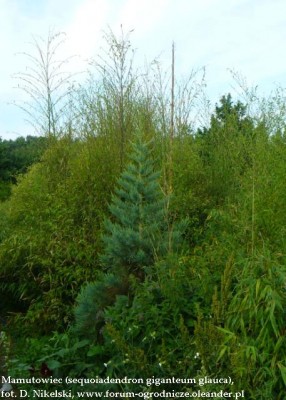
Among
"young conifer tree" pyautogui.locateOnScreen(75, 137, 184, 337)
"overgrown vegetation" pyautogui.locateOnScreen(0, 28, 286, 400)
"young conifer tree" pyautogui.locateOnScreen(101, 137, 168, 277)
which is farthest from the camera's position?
"young conifer tree" pyautogui.locateOnScreen(101, 137, 168, 277)

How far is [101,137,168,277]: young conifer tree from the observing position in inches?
204

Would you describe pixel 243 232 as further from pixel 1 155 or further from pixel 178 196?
pixel 1 155

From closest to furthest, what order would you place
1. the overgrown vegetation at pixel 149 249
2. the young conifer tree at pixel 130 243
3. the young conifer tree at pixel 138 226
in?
1. the overgrown vegetation at pixel 149 249
2. the young conifer tree at pixel 130 243
3. the young conifer tree at pixel 138 226

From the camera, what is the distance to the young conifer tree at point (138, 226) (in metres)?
5.18

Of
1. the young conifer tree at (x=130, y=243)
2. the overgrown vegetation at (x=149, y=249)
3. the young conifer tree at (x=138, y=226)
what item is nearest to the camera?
the overgrown vegetation at (x=149, y=249)

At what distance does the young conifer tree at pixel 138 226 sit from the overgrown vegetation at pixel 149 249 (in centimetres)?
1

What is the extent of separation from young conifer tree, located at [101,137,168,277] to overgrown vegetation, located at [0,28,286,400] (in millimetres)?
13

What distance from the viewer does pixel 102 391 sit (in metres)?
4.32

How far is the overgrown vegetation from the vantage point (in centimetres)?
393

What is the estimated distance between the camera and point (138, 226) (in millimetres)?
5332

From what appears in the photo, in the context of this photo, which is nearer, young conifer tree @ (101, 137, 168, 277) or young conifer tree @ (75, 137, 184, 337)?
young conifer tree @ (75, 137, 184, 337)

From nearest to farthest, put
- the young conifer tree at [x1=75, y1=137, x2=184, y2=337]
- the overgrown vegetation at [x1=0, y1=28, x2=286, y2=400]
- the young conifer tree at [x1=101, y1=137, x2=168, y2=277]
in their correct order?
the overgrown vegetation at [x1=0, y1=28, x2=286, y2=400] → the young conifer tree at [x1=75, y1=137, x2=184, y2=337] → the young conifer tree at [x1=101, y1=137, x2=168, y2=277]

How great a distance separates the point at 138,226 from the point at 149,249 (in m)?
0.23

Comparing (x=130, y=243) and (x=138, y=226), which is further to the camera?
(x=138, y=226)
